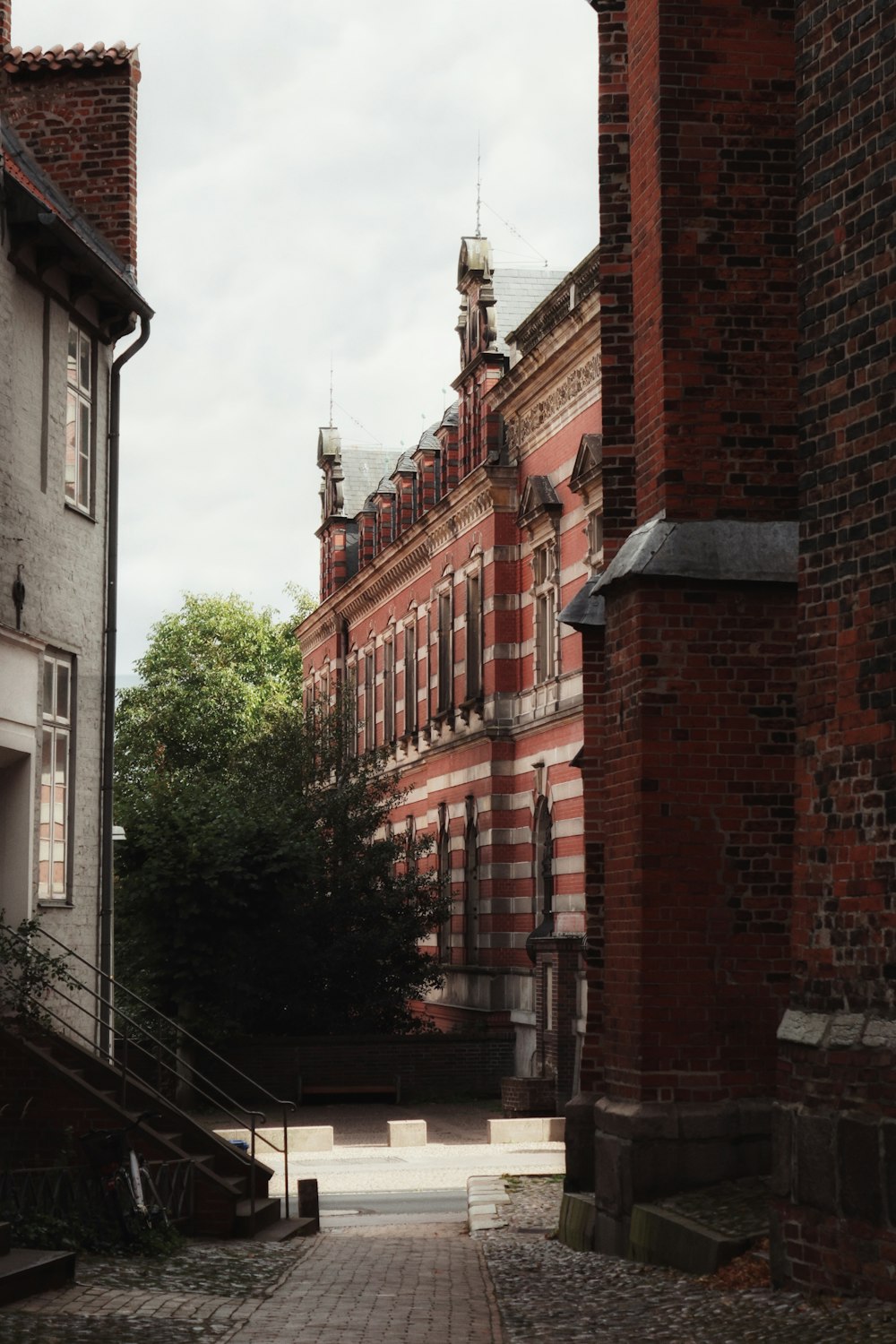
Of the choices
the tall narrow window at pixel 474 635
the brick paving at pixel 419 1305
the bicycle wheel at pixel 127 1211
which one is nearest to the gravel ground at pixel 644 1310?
the brick paving at pixel 419 1305

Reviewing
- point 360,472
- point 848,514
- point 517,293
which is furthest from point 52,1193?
point 360,472

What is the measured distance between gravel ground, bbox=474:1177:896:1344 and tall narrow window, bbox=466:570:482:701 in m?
25.4

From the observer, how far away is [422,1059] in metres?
35.3

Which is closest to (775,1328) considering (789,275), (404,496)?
(789,275)

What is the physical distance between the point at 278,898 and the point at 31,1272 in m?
22.0

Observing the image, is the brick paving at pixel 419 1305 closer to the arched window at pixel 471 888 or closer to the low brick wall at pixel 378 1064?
the low brick wall at pixel 378 1064

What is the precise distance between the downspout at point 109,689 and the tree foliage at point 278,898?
13.0 meters

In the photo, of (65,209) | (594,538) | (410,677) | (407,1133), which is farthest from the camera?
(410,677)

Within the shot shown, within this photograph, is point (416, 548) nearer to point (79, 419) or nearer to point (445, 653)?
point (445, 653)

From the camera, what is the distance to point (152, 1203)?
1474 cm

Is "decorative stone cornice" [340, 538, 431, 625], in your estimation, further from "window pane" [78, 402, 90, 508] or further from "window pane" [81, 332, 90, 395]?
"window pane" [78, 402, 90, 508]

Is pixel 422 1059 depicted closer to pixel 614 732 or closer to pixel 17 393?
pixel 17 393

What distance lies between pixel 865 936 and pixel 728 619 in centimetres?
350

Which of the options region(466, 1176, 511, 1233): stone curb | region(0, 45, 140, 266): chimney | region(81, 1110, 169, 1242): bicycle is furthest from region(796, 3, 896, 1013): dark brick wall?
region(0, 45, 140, 266): chimney
